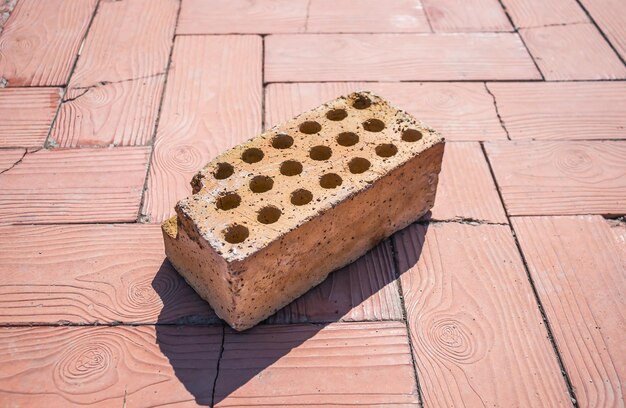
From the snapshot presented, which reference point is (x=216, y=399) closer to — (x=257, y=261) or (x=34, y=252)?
(x=257, y=261)

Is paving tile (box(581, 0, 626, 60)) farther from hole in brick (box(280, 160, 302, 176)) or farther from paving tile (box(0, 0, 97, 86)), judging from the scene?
paving tile (box(0, 0, 97, 86))

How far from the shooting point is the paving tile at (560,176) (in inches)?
115

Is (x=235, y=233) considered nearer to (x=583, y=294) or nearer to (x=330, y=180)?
(x=330, y=180)

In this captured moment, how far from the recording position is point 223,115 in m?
3.32

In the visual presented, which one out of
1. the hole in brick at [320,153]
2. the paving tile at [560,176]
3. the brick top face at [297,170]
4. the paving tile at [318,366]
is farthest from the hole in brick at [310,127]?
the paving tile at [560,176]

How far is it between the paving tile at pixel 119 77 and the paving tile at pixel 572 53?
208 centimetres

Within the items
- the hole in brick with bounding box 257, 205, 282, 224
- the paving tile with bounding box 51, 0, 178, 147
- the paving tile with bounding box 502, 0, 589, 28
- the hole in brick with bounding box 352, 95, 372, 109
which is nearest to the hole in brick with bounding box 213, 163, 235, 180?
the hole in brick with bounding box 257, 205, 282, 224

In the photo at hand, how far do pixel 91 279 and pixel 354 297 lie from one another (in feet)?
3.23

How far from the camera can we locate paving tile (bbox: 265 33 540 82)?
3598 mm

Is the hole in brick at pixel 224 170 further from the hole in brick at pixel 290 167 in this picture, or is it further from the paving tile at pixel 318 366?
the paving tile at pixel 318 366

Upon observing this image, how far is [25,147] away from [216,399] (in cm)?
163

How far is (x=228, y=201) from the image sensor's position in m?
2.31

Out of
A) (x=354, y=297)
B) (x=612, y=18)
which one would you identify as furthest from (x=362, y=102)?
(x=612, y=18)

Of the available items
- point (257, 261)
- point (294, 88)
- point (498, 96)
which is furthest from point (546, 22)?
point (257, 261)
